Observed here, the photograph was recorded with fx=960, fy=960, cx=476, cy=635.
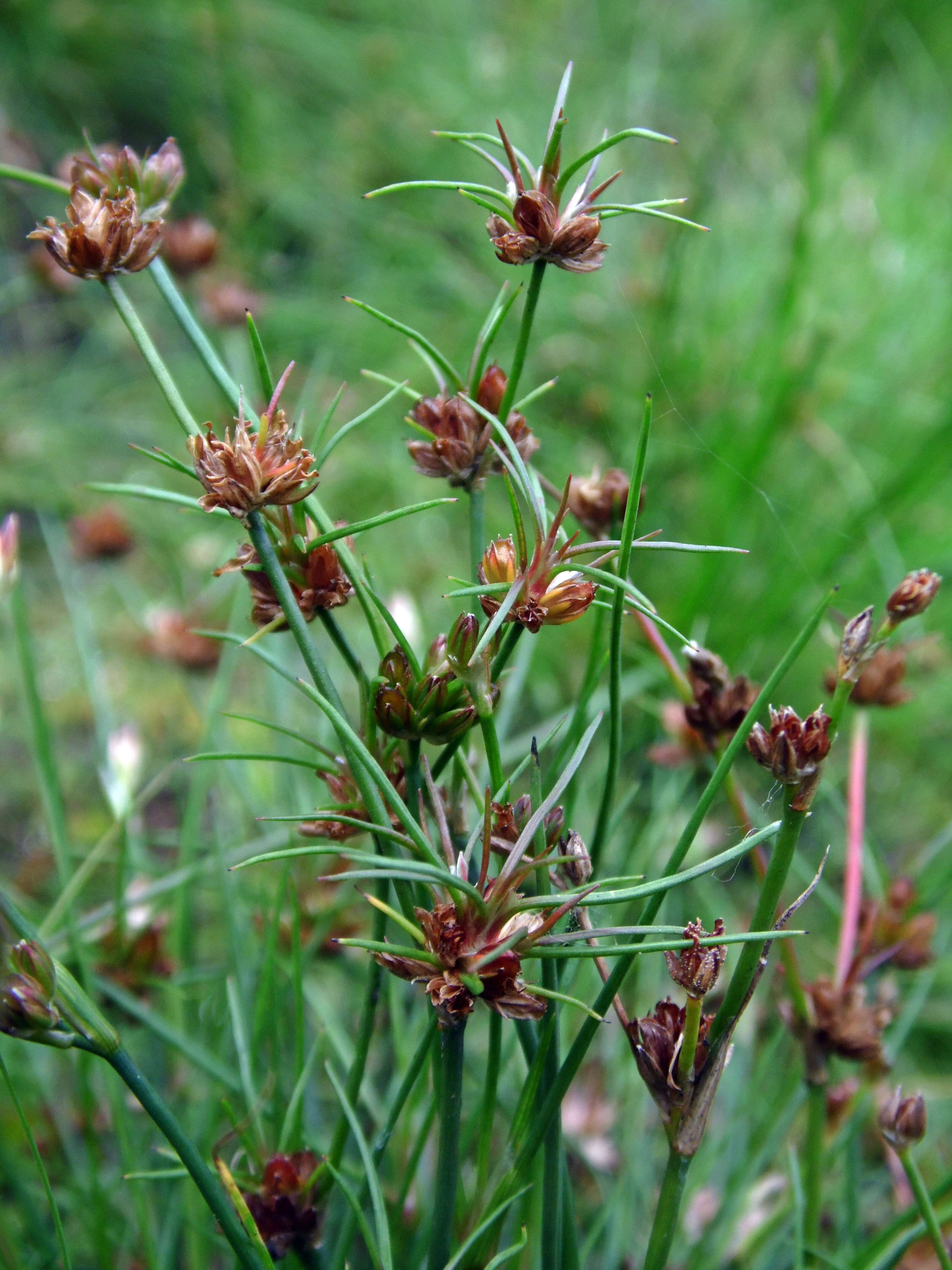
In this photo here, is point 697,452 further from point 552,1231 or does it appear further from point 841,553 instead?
point 552,1231

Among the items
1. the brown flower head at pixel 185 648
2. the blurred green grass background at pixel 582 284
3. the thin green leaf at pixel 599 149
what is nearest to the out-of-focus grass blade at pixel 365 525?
the thin green leaf at pixel 599 149

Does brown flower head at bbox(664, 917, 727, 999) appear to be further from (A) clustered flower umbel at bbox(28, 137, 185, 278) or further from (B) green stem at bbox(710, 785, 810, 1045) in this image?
(A) clustered flower umbel at bbox(28, 137, 185, 278)

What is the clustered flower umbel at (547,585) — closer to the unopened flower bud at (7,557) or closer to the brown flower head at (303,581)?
the brown flower head at (303,581)

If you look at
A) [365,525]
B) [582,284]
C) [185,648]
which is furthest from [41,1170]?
[582,284]

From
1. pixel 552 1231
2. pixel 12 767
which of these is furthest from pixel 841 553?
pixel 12 767

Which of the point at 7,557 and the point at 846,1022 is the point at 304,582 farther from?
the point at 846,1022

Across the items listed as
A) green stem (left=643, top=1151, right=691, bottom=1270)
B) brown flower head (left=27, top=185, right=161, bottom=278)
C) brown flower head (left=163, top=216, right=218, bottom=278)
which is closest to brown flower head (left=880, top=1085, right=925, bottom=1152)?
green stem (left=643, top=1151, right=691, bottom=1270)
